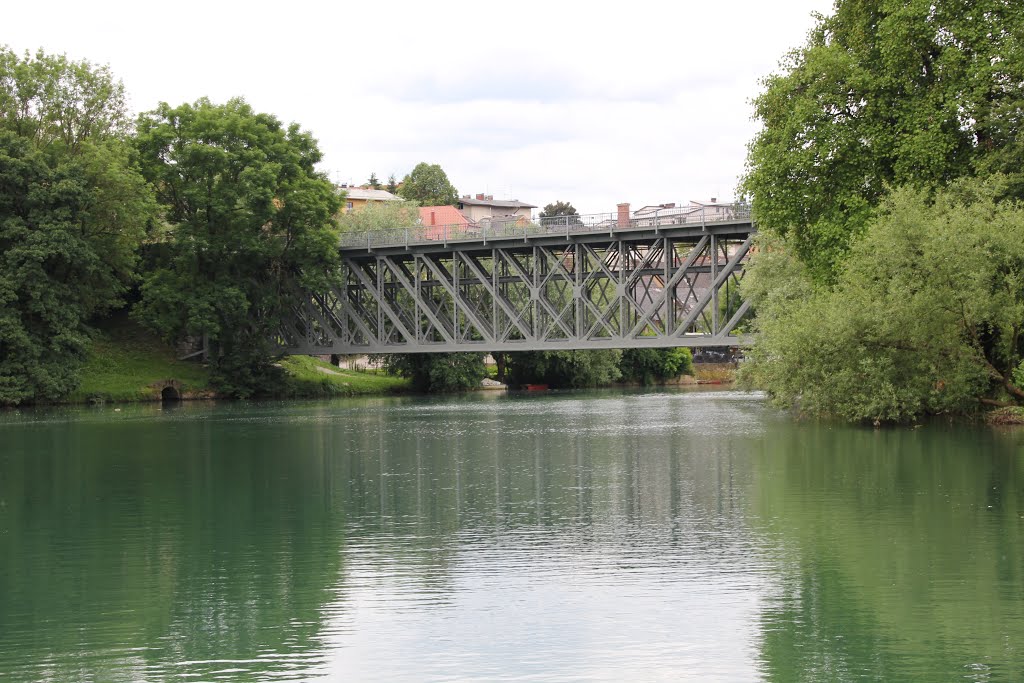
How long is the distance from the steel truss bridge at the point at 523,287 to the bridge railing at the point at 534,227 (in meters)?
0.10

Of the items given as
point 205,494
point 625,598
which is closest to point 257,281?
point 205,494

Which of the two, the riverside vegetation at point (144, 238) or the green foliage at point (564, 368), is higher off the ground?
the riverside vegetation at point (144, 238)

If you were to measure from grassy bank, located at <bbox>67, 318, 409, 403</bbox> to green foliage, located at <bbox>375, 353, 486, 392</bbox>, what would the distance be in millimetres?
2541

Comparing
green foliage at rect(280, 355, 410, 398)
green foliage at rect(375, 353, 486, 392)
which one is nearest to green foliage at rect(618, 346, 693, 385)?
green foliage at rect(375, 353, 486, 392)

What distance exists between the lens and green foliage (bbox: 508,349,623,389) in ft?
290

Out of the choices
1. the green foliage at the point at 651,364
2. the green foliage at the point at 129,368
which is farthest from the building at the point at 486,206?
the green foliage at the point at 129,368

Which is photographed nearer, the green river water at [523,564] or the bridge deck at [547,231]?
the green river water at [523,564]

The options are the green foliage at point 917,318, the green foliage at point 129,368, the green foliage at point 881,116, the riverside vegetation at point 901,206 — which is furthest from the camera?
the green foliage at point 129,368

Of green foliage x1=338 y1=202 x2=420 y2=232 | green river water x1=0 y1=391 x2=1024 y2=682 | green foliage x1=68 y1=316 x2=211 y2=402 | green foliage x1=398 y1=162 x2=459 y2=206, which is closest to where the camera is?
green river water x1=0 y1=391 x2=1024 y2=682

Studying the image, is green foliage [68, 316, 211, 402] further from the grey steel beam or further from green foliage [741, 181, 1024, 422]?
green foliage [741, 181, 1024, 422]

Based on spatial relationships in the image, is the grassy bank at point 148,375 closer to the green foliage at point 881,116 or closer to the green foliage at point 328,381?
the green foliage at point 328,381

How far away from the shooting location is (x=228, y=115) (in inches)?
2739

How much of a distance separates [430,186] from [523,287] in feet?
265

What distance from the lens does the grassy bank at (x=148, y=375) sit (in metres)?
68.3
